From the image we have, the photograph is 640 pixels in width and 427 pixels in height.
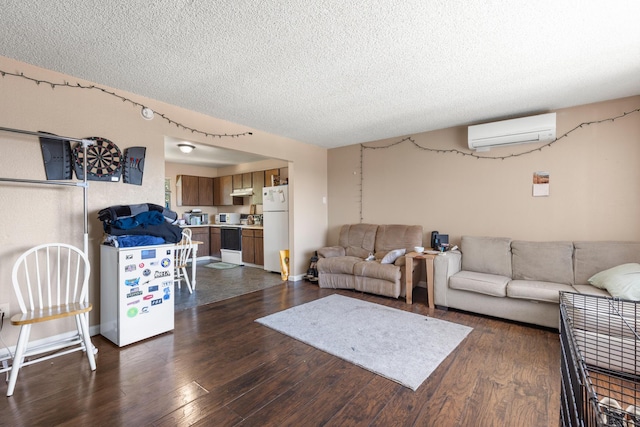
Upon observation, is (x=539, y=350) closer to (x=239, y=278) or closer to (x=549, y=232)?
(x=549, y=232)

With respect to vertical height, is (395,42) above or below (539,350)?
above

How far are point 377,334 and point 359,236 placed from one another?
89.5 inches

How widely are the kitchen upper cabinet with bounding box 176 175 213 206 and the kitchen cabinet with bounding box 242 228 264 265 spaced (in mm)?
1846

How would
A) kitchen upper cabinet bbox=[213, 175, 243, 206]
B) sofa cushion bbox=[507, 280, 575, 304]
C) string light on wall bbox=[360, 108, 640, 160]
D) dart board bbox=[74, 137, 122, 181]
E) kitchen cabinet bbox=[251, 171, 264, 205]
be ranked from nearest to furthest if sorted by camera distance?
dart board bbox=[74, 137, 122, 181] → sofa cushion bbox=[507, 280, 575, 304] → string light on wall bbox=[360, 108, 640, 160] → kitchen cabinet bbox=[251, 171, 264, 205] → kitchen upper cabinet bbox=[213, 175, 243, 206]

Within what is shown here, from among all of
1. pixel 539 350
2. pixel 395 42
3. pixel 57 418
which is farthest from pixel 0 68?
pixel 539 350

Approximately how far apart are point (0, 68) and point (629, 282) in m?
5.51

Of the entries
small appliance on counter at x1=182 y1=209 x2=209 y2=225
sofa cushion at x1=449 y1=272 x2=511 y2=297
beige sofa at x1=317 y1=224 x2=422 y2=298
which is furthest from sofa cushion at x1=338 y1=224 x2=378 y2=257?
small appliance on counter at x1=182 y1=209 x2=209 y2=225

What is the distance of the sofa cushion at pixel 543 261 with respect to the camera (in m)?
3.14

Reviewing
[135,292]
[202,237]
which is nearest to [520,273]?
[135,292]

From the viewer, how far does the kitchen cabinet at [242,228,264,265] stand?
19.5 ft

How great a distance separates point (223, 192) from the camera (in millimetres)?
7406

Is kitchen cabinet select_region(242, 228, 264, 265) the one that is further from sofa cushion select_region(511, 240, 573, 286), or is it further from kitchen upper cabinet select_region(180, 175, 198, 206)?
sofa cushion select_region(511, 240, 573, 286)

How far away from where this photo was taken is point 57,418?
1690mm

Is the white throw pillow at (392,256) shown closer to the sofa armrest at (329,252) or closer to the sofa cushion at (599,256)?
the sofa armrest at (329,252)
